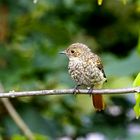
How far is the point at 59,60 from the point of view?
6445mm

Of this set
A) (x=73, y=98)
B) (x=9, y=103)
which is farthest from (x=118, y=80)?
(x=9, y=103)

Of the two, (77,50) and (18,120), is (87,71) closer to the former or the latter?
(77,50)

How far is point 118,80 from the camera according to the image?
20.2ft

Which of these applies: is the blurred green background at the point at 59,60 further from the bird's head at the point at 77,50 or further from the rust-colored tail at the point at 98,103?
the rust-colored tail at the point at 98,103

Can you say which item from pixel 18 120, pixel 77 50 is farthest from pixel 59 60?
pixel 77 50

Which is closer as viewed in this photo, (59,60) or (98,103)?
(98,103)

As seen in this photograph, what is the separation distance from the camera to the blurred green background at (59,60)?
6.15m

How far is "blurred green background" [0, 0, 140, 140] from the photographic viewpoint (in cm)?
615

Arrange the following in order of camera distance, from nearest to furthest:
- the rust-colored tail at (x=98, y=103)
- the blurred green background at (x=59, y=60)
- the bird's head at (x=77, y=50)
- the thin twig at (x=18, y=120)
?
1. the rust-colored tail at (x=98, y=103)
2. the bird's head at (x=77, y=50)
3. the thin twig at (x=18, y=120)
4. the blurred green background at (x=59, y=60)

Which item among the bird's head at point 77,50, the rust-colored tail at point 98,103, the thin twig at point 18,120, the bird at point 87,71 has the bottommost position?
the rust-colored tail at point 98,103

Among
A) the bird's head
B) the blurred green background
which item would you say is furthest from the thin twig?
the bird's head

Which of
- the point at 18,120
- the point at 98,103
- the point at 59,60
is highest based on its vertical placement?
the point at 59,60

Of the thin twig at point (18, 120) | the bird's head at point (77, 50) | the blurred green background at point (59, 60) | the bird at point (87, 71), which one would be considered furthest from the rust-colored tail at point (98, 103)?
the thin twig at point (18, 120)

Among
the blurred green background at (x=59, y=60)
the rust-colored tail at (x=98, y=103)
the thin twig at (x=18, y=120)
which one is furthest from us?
the blurred green background at (x=59, y=60)
